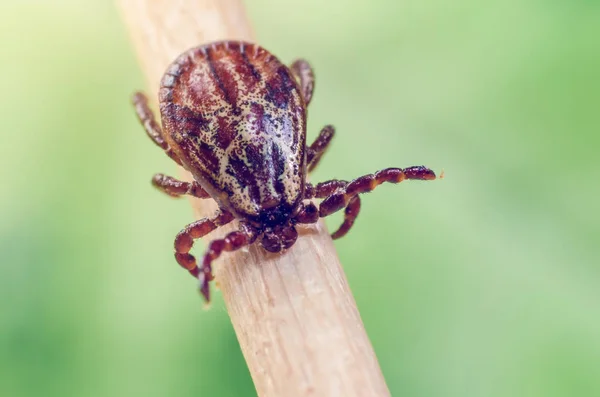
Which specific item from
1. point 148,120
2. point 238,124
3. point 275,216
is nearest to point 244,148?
point 238,124

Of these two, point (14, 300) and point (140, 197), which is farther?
point (140, 197)

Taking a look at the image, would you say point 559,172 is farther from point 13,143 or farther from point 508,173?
point 13,143

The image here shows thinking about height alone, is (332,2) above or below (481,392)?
above

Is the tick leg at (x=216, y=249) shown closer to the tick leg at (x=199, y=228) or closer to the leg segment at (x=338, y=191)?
the tick leg at (x=199, y=228)

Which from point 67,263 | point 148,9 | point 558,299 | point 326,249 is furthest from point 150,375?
point 558,299

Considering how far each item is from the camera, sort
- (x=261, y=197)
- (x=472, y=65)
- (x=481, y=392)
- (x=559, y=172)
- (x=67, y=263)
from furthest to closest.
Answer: (x=472, y=65) → (x=559, y=172) → (x=67, y=263) → (x=481, y=392) → (x=261, y=197)

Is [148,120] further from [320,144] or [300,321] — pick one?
[300,321]

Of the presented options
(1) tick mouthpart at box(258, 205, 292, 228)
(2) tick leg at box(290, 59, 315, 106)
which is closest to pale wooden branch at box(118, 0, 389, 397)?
(1) tick mouthpart at box(258, 205, 292, 228)

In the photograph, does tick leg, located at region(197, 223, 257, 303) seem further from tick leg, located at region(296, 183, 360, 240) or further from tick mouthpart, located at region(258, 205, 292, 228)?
tick leg, located at region(296, 183, 360, 240)
